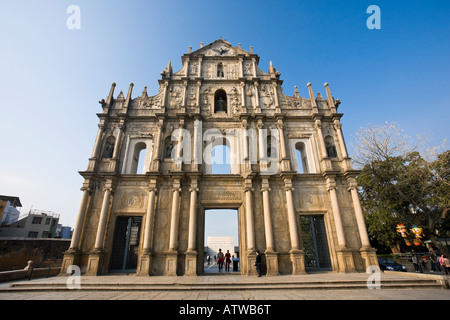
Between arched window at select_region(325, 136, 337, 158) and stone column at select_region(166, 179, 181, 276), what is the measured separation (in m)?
10.3

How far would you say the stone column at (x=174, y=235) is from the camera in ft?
37.0

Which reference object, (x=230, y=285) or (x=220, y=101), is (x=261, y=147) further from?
(x=230, y=285)

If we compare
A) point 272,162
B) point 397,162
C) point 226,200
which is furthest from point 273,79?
point 397,162

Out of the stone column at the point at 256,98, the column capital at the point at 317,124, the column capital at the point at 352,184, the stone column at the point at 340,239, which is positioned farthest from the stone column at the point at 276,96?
the column capital at the point at 352,184

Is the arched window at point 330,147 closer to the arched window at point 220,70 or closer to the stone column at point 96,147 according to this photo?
the arched window at point 220,70

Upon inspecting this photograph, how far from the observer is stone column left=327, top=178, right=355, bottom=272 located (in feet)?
37.9

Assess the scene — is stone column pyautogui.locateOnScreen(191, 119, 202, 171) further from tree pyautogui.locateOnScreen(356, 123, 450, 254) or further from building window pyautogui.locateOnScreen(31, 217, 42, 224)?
building window pyautogui.locateOnScreen(31, 217, 42, 224)

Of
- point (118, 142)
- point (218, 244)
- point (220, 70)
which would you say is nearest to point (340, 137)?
point (220, 70)

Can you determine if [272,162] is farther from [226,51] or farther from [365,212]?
[365,212]

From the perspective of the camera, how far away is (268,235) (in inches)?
471

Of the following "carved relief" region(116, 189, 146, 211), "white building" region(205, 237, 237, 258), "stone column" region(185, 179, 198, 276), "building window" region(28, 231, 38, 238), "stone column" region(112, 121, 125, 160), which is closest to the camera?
"stone column" region(185, 179, 198, 276)

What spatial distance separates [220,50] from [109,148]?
12105mm

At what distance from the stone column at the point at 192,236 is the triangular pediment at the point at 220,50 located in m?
11.8

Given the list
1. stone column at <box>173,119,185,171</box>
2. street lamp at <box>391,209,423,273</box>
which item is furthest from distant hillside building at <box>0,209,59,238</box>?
street lamp at <box>391,209,423,273</box>
